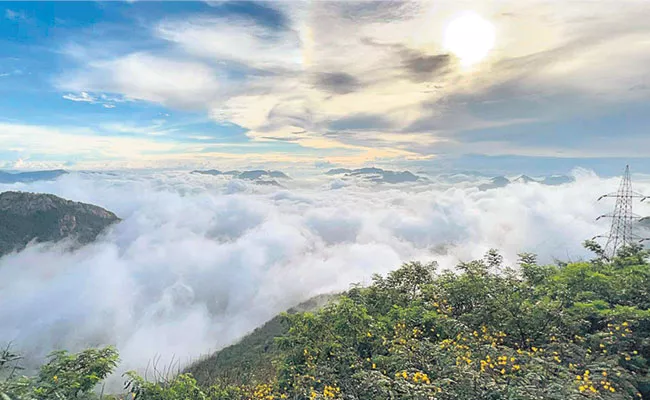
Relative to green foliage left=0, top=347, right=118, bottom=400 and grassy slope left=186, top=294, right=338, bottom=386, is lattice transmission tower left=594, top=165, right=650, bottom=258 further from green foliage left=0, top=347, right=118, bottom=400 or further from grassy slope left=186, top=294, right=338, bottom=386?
green foliage left=0, top=347, right=118, bottom=400

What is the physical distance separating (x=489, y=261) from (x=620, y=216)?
30.5 ft

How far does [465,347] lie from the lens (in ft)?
24.7

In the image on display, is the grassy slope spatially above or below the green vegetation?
below

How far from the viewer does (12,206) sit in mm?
199375

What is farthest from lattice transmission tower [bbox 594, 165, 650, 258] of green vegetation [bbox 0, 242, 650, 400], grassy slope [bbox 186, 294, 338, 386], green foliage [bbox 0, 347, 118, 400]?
green foliage [bbox 0, 347, 118, 400]

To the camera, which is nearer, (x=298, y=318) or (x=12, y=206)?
(x=298, y=318)

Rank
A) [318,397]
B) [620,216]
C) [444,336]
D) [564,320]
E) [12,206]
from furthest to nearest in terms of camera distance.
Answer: [12,206] → [620,216] → [444,336] → [564,320] → [318,397]

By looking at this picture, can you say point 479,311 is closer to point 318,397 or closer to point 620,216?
point 318,397

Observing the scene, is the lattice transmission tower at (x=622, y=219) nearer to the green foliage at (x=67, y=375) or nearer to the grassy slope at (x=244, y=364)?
the grassy slope at (x=244, y=364)

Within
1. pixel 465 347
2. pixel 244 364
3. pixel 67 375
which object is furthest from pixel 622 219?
pixel 244 364

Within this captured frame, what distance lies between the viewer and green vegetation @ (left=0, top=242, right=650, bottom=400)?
19.8 ft

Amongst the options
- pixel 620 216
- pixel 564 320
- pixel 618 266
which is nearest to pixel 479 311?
pixel 564 320

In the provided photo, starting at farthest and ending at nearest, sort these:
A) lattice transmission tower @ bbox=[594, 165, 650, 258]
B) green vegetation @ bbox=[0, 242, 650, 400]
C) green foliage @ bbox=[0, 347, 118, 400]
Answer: lattice transmission tower @ bbox=[594, 165, 650, 258]
green foliage @ bbox=[0, 347, 118, 400]
green vegetation @ bbox=[0, 242, 650, 400]

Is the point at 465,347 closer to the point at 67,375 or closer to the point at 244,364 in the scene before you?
the point at 67,375
